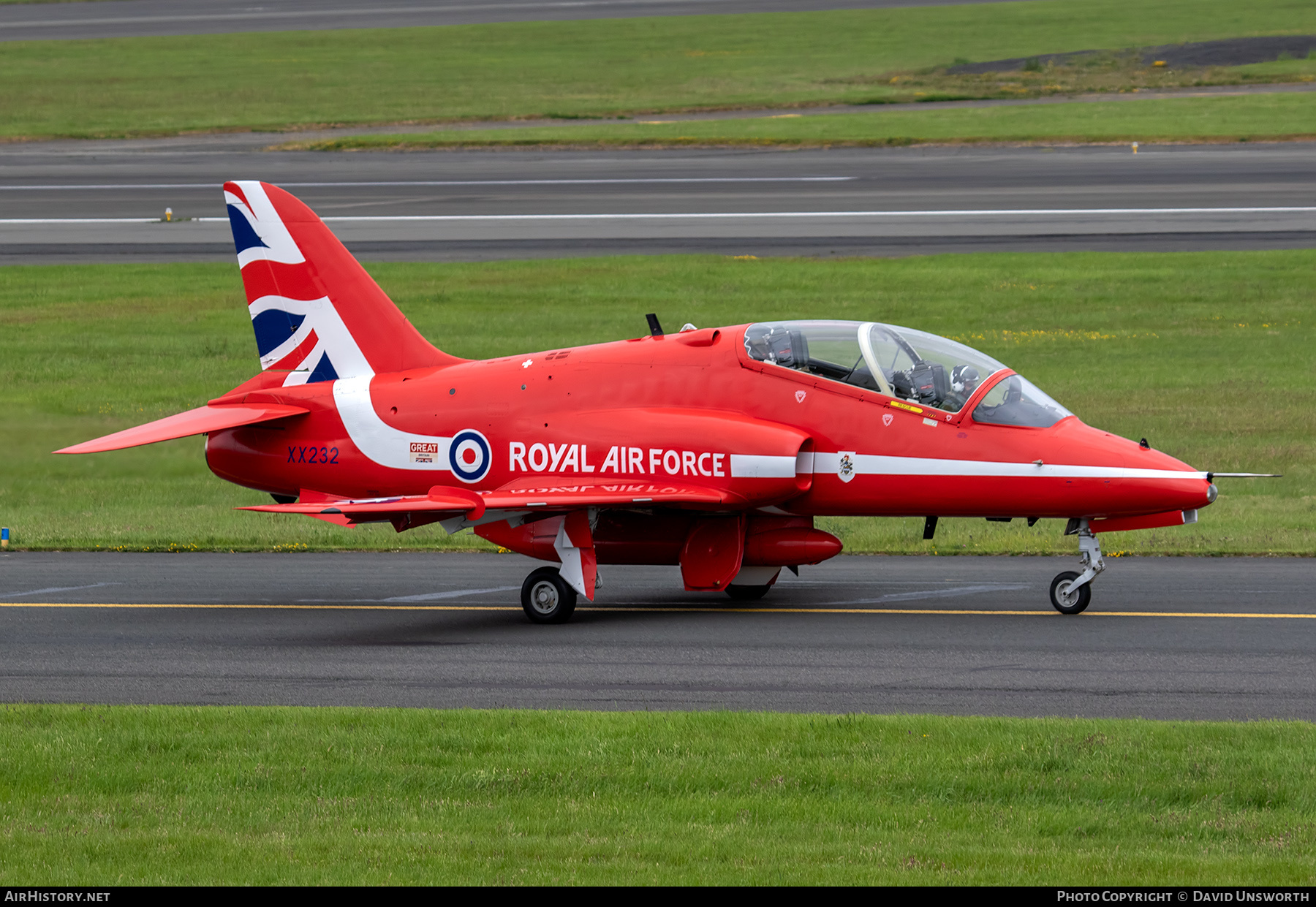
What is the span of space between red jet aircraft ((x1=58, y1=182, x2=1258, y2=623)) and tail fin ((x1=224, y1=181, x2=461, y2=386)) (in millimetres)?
40

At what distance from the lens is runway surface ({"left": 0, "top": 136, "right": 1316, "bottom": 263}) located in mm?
40375

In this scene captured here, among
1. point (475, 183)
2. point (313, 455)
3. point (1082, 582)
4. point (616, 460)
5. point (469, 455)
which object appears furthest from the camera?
point (475, 183)

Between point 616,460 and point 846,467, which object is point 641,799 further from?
point 616,460

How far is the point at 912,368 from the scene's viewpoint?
54.7 ft

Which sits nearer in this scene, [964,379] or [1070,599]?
[1070,599]

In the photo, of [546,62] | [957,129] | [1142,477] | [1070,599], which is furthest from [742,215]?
[546,62]

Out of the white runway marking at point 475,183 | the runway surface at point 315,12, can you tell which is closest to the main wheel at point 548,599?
the white runway marking at point 475,183

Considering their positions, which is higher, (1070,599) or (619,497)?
(619,497)

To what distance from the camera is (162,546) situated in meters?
21.7

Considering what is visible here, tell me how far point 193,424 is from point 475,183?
31.5 m

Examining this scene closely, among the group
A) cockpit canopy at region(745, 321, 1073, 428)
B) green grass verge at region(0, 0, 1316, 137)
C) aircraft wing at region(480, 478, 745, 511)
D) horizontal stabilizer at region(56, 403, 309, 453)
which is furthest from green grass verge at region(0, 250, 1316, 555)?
green grass verge at region(0, 0, 1316, 137)

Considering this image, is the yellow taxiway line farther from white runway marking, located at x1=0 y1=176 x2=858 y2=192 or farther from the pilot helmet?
white runway marking, located at x1=0 y1=176 x2=858 y2=192

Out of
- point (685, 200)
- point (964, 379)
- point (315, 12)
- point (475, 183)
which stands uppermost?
point (315, 12)

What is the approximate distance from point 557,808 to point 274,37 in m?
76.4
